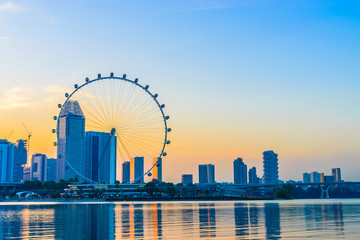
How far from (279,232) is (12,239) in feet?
64.8

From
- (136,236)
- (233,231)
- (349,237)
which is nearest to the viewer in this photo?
(349,237)

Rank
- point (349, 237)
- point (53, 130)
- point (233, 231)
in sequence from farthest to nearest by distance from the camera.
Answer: point (53, 130) < point (233, 231) < point (349, 237)

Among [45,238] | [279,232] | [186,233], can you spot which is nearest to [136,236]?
[186,233]

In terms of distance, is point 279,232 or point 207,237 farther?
point 279,232

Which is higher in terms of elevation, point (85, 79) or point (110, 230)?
point (85, 79)

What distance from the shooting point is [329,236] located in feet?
102

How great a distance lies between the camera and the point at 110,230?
1478 inches

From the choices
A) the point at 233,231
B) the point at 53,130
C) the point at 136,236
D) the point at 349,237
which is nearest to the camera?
the point at 349,237

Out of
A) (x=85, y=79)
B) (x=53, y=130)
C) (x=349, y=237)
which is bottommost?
(x=349, y=237)

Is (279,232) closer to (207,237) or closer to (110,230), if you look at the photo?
(207,237)

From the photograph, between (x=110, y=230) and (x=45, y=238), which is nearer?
(x=45, y=238)

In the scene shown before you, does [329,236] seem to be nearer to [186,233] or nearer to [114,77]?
[186,233]

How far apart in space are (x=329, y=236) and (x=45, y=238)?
20166mm

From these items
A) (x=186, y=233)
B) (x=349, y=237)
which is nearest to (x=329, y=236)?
(x=349, y=237)
